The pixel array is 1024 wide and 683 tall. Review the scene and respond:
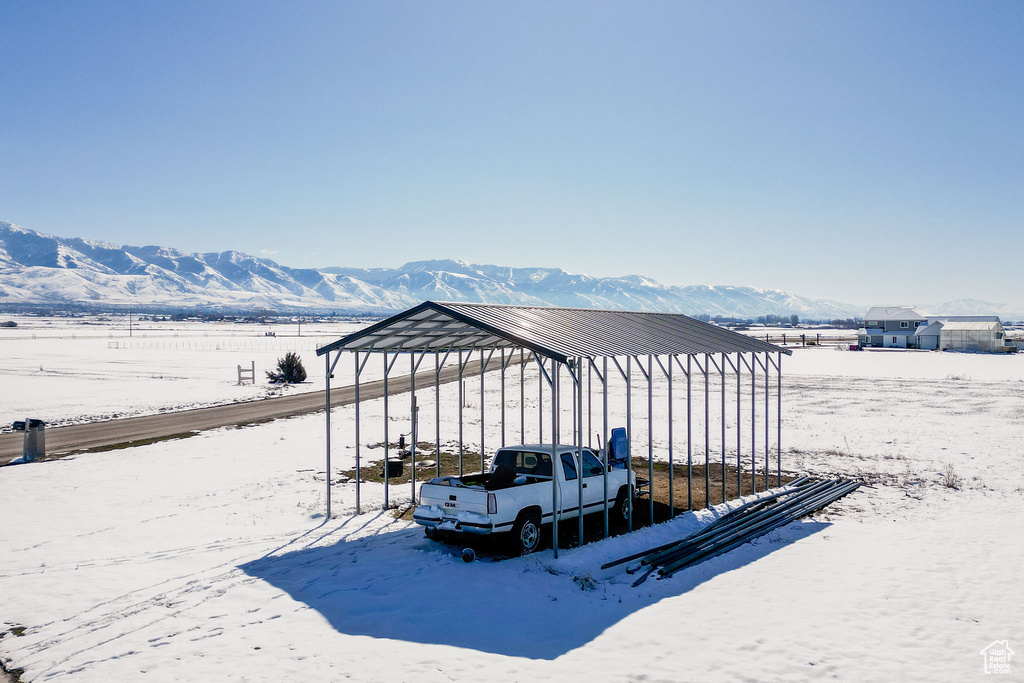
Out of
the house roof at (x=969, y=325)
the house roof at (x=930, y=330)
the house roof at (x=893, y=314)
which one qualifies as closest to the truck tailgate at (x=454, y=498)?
the house roof at (x=969, y=325)

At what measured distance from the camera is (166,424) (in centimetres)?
2709

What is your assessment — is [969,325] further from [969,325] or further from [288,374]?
[288,374]

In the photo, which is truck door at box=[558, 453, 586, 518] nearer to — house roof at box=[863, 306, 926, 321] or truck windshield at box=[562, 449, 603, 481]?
truck windshield at box=[562, 449, 603, 481]

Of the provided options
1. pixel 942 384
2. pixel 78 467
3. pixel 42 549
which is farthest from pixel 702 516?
pixel 942 384

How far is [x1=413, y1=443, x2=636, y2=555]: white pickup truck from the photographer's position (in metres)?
11.4

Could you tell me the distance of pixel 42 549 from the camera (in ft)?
39.2

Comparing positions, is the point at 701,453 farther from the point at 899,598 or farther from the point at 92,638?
the point at 92,638

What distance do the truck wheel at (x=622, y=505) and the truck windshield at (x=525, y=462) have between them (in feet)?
7.28

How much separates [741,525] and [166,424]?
22.8 m

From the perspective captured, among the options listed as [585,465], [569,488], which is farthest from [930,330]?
[569,488]

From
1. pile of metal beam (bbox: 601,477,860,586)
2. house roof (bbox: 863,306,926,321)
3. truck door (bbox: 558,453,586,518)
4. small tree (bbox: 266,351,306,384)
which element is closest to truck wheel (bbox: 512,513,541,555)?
truck door (bbox: 558,453,586,518)

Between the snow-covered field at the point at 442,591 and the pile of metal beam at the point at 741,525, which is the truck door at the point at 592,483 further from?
the pile of metal beam at the point at 741,525

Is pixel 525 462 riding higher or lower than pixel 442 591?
higher

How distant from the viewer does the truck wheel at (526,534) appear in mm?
11711
